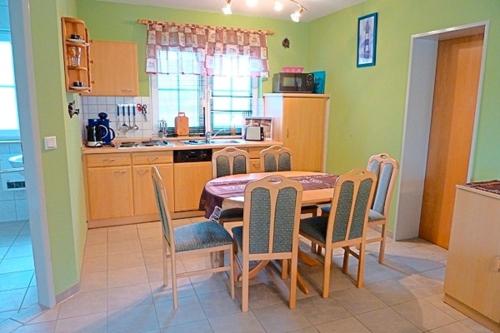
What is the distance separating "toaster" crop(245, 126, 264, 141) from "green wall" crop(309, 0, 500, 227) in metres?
0.95

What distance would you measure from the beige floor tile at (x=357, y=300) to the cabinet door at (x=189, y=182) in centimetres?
219

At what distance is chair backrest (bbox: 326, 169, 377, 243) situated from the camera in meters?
2.54

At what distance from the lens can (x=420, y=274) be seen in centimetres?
309

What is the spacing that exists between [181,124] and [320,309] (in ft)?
9.99

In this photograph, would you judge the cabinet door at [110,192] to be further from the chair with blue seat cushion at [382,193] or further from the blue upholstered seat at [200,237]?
the chair with blue seat cushion at [382,193]

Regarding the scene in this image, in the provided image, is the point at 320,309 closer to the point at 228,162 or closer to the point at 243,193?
the point at 243,193

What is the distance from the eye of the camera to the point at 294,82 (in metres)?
4.82

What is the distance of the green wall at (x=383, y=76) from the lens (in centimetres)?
288

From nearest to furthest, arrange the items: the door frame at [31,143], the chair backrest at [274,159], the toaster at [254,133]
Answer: the door frame at [31,143], the chair backrest at [274,159], the toaster at [254,133]

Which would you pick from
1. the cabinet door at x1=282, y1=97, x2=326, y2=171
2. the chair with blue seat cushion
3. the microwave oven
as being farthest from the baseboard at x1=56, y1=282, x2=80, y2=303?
the microwave oven

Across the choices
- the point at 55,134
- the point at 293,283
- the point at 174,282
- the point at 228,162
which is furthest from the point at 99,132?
the point at 293,283

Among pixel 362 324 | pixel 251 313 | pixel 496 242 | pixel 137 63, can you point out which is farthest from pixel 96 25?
pixel 496 242

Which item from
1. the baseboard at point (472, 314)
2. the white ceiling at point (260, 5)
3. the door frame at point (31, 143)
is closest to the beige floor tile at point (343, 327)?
the baseboard at point (472, 314)

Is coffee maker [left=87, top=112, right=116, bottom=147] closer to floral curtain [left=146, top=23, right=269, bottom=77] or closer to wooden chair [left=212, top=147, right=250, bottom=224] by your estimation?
floral curtain [left=146, top=23, right=269, bottom=77]
